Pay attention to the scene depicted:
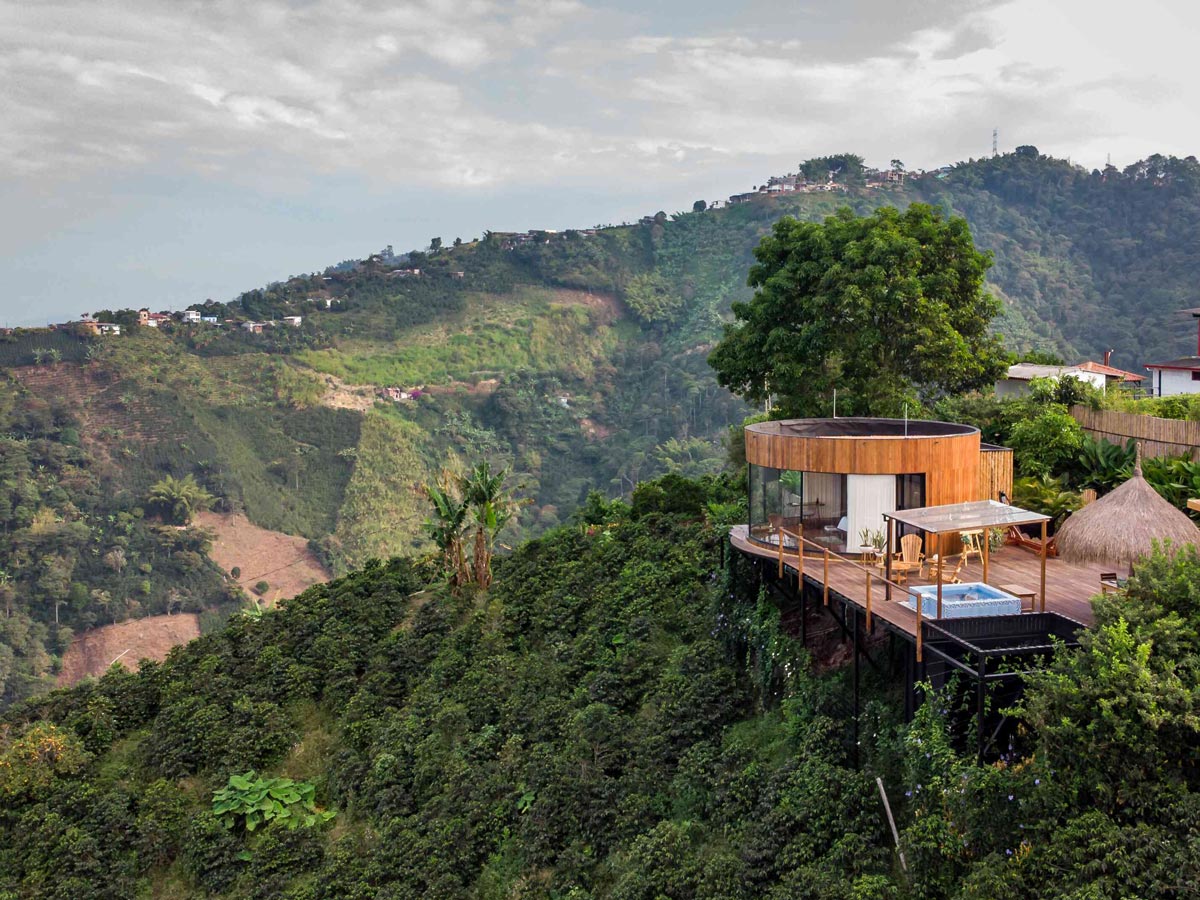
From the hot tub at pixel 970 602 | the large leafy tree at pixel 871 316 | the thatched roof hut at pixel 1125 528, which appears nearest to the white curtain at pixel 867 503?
the hot tub at pixel 970 602

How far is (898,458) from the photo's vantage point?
12.9 metres

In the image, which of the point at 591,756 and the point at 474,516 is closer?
the point at 591,756

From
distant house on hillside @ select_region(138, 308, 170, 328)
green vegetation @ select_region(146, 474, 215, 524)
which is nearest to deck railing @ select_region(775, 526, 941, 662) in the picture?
green vegetation @ select_region(146, 474, 215, 524)

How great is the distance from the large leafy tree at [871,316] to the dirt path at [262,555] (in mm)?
42942

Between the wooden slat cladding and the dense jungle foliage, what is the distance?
240 centimetres

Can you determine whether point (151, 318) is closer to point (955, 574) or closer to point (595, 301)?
point (595, 301)

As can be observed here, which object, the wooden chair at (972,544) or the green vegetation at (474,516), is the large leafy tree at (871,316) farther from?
the wooden chair at (972,544)

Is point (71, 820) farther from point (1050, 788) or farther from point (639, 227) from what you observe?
point (639, 227)

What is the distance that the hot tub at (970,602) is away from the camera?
1004cm

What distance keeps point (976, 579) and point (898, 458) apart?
1.92 meters

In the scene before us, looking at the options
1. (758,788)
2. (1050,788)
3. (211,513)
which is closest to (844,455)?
(758,788)

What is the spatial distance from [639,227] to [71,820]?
108520 mm

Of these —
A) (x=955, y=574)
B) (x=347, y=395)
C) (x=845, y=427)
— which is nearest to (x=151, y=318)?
(x=347, y=395)

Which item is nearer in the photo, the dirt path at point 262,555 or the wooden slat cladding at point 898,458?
the wooden slat cladding at point 898,458
